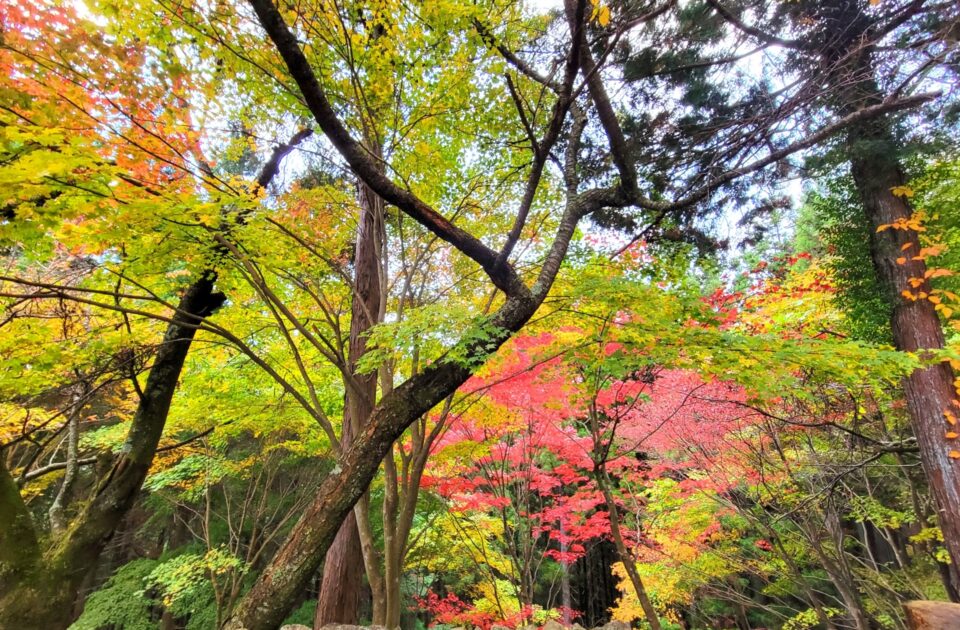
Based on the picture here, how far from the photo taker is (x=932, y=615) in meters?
2.26

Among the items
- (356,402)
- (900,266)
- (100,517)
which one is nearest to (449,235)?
(356,402)

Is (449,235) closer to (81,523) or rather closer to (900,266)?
(81,523)

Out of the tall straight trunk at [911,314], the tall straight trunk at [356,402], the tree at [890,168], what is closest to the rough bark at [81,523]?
the tall straight trunk at [356,402]

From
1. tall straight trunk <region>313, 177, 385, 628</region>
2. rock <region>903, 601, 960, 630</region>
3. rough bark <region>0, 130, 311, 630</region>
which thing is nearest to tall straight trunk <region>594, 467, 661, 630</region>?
rock <region>903, 601, 960, 630</region>

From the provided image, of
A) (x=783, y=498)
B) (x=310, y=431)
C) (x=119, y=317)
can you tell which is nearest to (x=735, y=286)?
(x=783, y=498)

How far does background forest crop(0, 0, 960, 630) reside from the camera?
9.04 ft

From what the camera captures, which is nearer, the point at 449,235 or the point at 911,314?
the point at 449,235

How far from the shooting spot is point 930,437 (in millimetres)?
3621

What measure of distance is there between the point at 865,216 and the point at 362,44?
5180mm

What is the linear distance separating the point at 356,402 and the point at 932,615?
13.6 feet

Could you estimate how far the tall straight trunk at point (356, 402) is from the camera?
3994 millimetres

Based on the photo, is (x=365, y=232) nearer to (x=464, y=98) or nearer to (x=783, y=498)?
(x=464, y=98)

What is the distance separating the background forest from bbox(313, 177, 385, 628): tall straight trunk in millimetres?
33

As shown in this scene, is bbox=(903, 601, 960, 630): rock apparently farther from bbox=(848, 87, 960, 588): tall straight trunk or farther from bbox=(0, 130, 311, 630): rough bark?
bbox=(0, 130, 311, 630): rough bark
